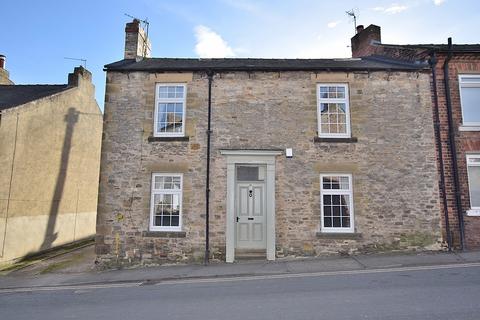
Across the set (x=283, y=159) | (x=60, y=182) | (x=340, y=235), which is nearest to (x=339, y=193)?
(x=340, y=235)

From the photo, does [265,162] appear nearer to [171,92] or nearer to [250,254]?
[250,254]

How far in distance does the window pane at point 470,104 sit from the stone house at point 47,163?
16406 mm

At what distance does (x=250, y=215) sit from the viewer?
453 inches

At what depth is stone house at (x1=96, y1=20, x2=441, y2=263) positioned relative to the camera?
1114cm

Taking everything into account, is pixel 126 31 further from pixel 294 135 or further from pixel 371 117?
pixel 371 117

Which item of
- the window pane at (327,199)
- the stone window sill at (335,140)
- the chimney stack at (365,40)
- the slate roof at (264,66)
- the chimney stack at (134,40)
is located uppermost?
the chimney stack at (365,40)

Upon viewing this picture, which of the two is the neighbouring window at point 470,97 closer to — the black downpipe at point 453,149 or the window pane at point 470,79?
the window pane at point 470,79

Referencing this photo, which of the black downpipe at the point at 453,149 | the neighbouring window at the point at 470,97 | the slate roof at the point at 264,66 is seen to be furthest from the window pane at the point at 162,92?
the neighbouring window at the point at 470,97

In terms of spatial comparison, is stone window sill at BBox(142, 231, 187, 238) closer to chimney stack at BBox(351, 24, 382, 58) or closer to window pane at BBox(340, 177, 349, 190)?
window pane at BBox(340, 177, 349, 190)

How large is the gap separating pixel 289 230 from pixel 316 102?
14.6 feet

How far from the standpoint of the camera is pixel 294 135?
1166 cm

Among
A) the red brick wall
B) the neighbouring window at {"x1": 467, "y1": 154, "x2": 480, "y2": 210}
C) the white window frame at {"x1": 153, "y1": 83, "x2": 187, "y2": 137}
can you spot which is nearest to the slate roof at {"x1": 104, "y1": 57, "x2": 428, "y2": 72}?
the white window frame at {"x1": 153, "y1": 83, "x2": 187, "y2": 137}

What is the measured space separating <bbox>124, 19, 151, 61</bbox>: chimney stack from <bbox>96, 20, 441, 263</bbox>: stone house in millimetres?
2094

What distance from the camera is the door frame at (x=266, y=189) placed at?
11.0 metres
